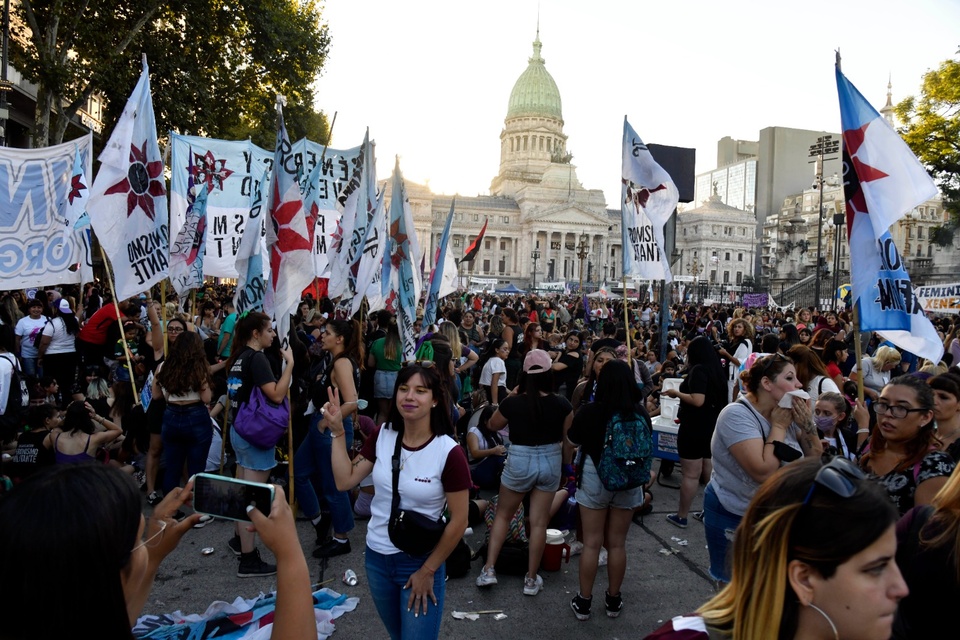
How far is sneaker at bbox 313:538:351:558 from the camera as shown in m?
4.69

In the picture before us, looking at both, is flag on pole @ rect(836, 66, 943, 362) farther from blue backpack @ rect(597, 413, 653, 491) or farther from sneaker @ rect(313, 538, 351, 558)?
sneaker @ rect(313, 538, 351, 558)

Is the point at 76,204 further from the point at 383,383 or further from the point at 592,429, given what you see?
the point at 592,429

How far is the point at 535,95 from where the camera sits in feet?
332


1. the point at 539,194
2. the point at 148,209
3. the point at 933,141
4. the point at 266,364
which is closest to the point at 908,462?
the point at 266,364

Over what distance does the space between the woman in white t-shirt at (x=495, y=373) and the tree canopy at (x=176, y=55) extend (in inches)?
515

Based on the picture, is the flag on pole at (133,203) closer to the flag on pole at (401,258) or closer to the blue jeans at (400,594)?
the flag on pole at (401,258)

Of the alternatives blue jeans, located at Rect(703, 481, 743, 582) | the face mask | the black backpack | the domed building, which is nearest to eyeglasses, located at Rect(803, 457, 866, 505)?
blue jeans, located at Rect(703, 481, 743, 582)

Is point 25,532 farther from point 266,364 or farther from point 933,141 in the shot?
point 933,141

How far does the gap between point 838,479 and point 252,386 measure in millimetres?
3762

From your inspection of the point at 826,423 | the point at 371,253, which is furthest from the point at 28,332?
the point at 826,423

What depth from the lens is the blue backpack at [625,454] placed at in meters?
3.77

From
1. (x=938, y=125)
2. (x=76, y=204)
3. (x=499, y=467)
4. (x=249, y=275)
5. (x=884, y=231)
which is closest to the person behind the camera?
(x=884, y=231)

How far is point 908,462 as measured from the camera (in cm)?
284

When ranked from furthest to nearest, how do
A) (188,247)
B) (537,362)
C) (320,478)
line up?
1. (188,247)
2. (320,478)
3. (537,362)
